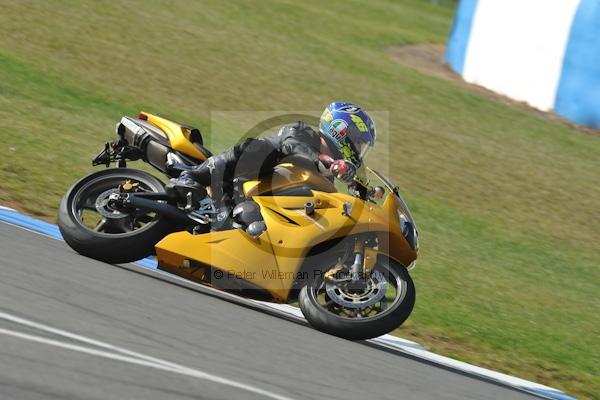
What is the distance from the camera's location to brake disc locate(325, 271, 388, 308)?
6969mm

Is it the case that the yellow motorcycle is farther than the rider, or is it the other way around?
the rider

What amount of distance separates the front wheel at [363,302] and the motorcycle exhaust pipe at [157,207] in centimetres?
105

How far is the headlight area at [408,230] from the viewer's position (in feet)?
23.6

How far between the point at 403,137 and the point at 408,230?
35.4 ft

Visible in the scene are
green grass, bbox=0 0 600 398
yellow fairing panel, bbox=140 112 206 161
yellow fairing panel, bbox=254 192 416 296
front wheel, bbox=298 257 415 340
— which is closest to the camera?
front wheel, bbox=298 257 415 340

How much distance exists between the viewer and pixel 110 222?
7555 mm

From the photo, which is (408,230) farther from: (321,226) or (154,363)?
(154,363)

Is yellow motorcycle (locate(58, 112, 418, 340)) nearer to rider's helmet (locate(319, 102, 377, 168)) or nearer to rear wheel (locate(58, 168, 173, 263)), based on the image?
rear wheel (locate(58, 168, 173, 263))

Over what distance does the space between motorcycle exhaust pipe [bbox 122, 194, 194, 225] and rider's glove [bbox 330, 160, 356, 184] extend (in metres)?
1.13

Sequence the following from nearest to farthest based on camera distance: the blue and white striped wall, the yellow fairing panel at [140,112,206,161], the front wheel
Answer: the front wheel < the yellow fairing panel at [140,112,206,161] < the blue and white striped wall

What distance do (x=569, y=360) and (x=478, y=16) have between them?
1552cm

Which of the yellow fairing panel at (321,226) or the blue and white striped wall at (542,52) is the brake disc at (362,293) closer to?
the yellow fairing panel at (321,226)

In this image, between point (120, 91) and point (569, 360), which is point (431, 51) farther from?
point (569, 360)

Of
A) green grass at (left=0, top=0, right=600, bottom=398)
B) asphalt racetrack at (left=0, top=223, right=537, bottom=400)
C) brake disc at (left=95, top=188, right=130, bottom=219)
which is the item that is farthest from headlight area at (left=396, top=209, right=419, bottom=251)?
brake disc at (left=95, top=188, right=130, bottom=219)
